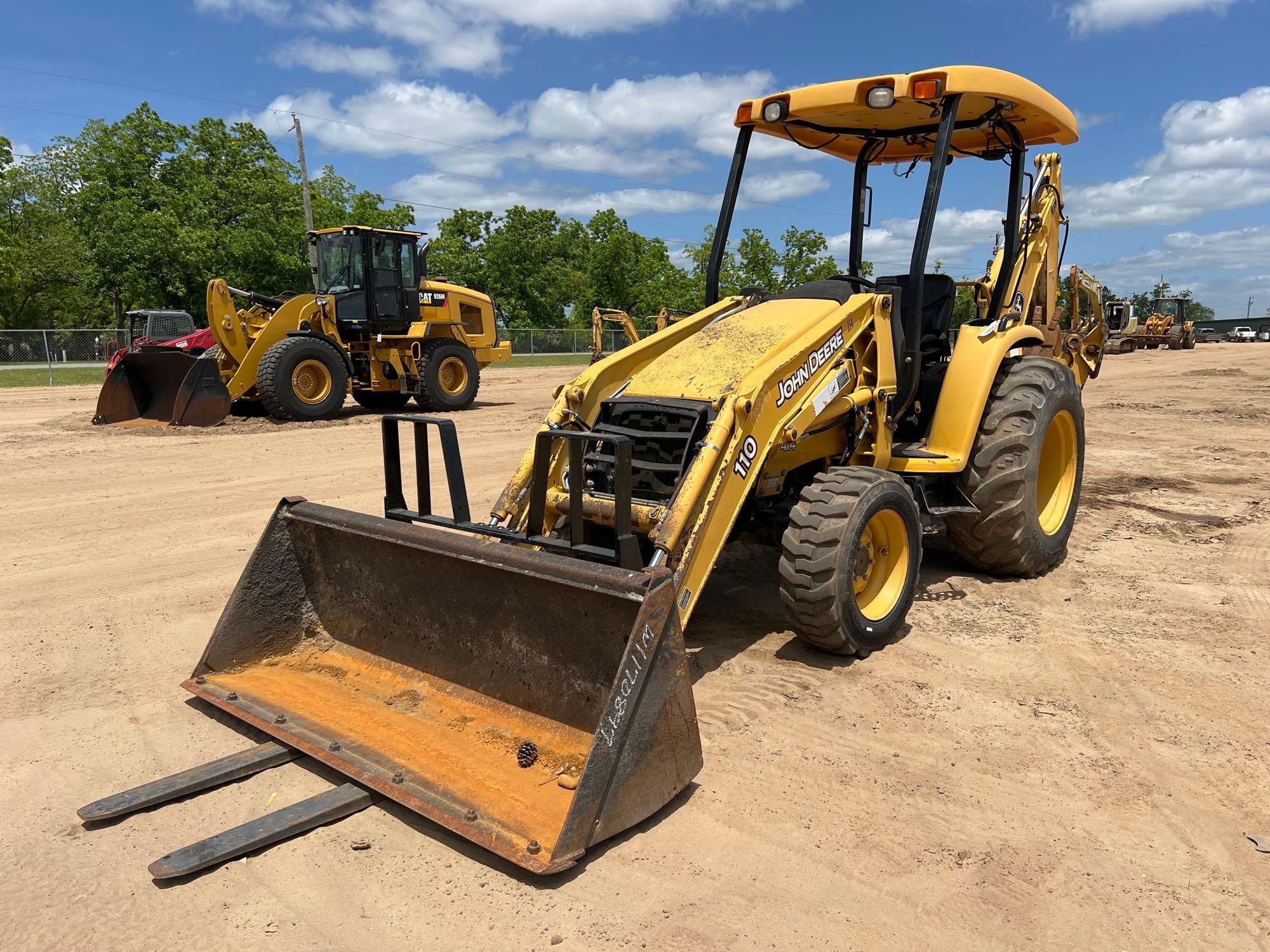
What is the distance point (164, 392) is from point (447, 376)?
Result: 4558 millimetres

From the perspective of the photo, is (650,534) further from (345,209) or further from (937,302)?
(345,209)

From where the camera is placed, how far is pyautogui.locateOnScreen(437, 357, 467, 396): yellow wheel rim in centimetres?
1592

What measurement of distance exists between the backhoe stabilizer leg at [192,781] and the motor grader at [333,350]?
1033 cm

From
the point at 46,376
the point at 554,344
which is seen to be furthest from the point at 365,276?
the point at 554,344

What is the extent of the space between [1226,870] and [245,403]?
13.9 meters

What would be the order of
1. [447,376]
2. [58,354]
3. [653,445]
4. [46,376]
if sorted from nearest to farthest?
[653,445] → [447,376] → [46,376] → [58,354]

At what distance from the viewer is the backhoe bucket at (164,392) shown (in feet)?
41.1

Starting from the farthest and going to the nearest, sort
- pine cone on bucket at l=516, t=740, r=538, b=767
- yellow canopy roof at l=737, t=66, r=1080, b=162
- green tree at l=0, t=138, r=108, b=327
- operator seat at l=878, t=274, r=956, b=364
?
green tree at l=0, t=138, r=108, b=327, operator seat at l=878, t=274, r=956, b=364, yellow canopy roof at l=737, t=66, r=1080, b=162, pine cone on bucket at l=516, t=740, r=538, b=767

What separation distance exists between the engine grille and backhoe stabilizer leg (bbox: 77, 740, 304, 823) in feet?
5.73

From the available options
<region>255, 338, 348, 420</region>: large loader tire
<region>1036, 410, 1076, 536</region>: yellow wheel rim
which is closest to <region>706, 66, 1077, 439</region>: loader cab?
<region>1036, 410, 1076, 536</region>: yellow wheel rim

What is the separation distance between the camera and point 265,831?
9.74 ft

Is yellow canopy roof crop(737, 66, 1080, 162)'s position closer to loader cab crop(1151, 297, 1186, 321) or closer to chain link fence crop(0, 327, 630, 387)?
chain link fence crop(0, 327, 630, 387)

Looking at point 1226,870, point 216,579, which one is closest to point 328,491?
point 216,579

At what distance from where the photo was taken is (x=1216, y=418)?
46.3 ft
